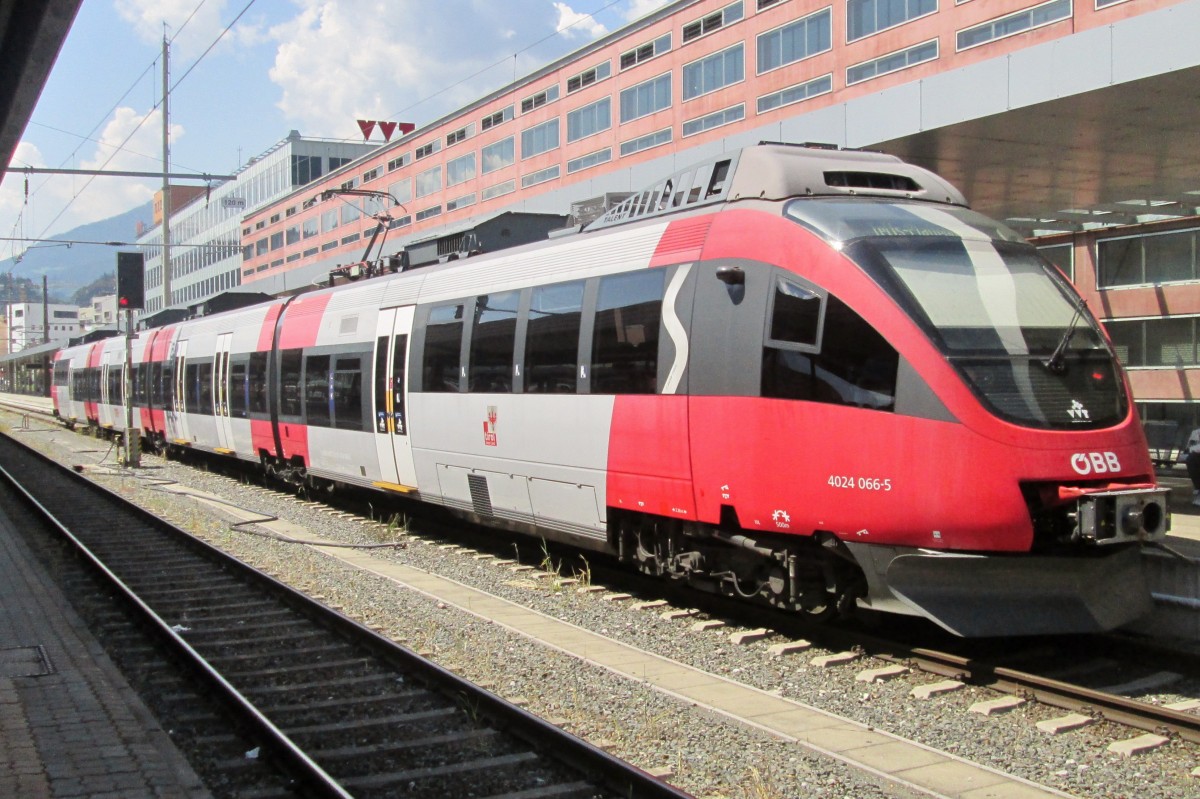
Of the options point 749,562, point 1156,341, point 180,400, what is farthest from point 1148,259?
point 749,562

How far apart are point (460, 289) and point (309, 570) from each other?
11.1ft

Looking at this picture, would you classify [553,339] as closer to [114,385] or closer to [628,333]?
[628,333]

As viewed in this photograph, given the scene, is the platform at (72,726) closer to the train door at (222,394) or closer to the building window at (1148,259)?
the train door at (222,394)

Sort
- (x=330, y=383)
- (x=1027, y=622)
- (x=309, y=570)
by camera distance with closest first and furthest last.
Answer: (x=1027, y=622) < (x=309, y=570) < (x=330, y=383)

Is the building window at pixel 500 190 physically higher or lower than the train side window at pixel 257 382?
higher

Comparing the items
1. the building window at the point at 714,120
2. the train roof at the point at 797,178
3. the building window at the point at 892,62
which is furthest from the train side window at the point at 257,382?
the building window at the point at 714,120

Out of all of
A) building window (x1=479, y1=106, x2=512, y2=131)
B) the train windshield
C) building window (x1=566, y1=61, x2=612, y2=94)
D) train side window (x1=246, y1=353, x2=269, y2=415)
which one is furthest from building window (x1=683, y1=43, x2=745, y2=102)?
the train windshield

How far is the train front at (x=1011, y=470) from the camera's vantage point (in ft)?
22.8

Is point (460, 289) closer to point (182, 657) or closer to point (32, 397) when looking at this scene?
point (182, 657)

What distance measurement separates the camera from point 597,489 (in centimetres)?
995

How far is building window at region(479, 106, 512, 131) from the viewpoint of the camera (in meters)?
66.1

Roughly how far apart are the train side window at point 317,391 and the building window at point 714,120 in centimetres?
3648

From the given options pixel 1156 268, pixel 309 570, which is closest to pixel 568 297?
pixel 309 570

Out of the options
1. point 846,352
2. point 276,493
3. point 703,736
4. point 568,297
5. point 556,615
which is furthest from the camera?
point 276,493
